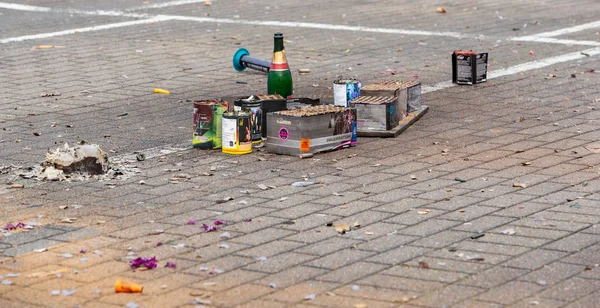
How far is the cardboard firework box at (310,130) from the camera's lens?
8.45m

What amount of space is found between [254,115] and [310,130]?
0.61 metres

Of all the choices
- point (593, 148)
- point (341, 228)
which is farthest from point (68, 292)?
point (593, 148)

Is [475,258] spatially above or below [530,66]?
below

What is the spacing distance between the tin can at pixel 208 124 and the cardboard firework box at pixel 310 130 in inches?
16.9

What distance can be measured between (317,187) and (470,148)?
1691mm

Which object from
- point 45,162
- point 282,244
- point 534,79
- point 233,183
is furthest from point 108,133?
point 534,79

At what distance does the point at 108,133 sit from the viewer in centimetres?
950

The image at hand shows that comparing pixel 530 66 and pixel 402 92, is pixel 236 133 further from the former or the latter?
pixel 530 66

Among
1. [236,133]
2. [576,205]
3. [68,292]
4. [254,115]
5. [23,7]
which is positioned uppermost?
[23,7]

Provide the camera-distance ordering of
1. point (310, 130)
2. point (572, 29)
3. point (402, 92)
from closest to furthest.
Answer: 1. point (310, 130)
2. point (402, 92)
3. point (572, 29)

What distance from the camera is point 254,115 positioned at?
8.82 meters

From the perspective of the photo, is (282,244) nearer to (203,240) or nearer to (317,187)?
(203,240)

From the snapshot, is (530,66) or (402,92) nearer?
(402,92)

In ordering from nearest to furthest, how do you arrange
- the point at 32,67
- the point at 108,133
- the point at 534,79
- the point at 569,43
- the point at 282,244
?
1. the point at 282,244
2. the point at 108,133
3. the point at 534,79
4. the point at 32,67
5. the point at 569,43
